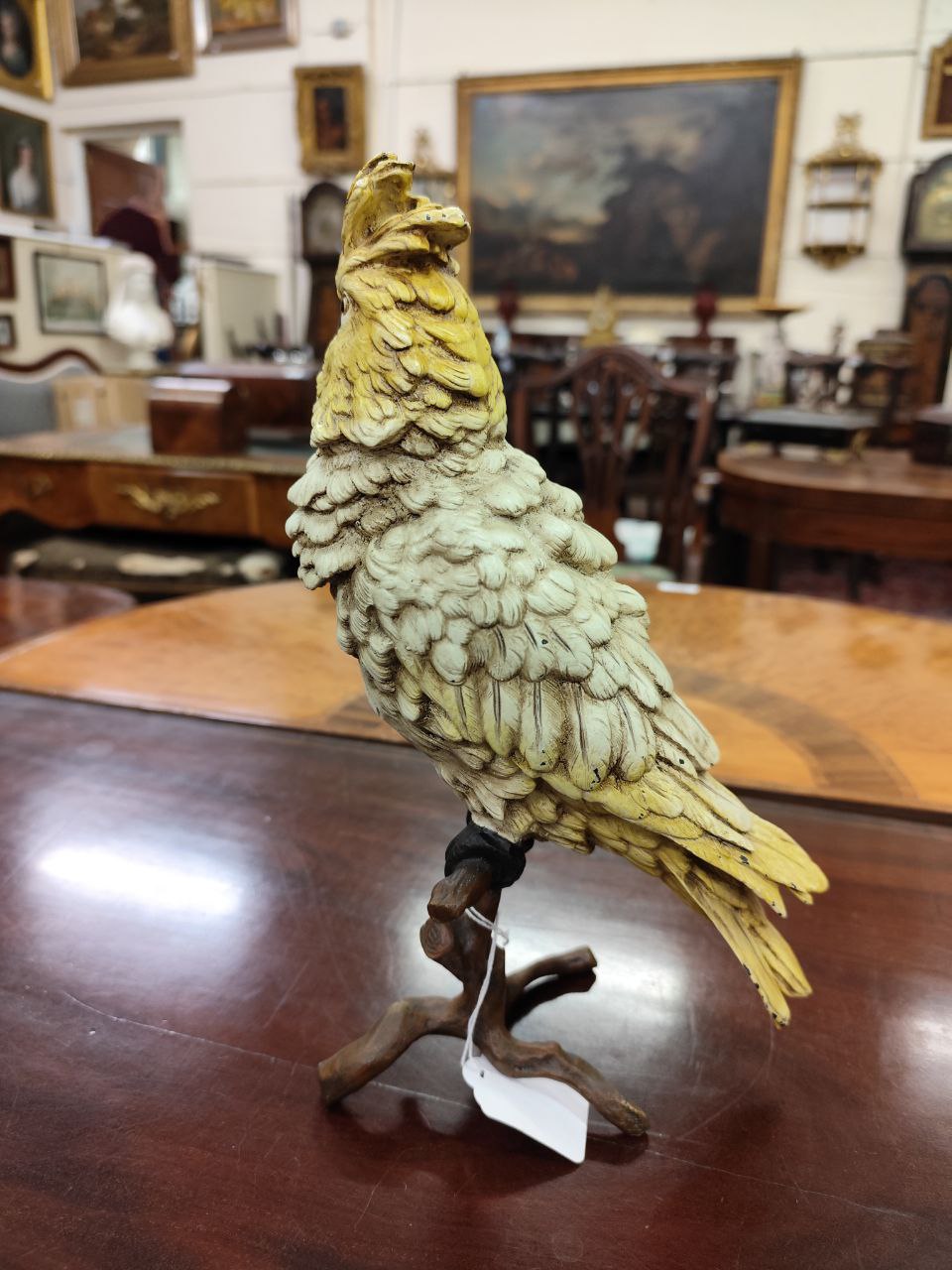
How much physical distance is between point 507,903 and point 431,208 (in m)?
0.65

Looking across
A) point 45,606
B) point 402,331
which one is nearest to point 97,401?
point 45,606

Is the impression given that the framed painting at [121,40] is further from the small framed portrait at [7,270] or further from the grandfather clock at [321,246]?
the small framed portrait at [7,270]

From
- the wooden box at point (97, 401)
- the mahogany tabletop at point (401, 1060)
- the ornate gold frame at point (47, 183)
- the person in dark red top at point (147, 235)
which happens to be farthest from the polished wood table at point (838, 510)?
the ornate gold frame at point (47, 183)

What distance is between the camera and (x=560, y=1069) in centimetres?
65

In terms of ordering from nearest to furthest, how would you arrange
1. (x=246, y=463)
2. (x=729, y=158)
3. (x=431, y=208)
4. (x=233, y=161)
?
(x=431, y=208), (x=246, y=463), (x=729, y=158), (x=233, y=161)

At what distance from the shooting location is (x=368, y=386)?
22.0 inches

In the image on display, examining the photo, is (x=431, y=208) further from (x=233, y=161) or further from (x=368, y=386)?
(x=233, y=161)

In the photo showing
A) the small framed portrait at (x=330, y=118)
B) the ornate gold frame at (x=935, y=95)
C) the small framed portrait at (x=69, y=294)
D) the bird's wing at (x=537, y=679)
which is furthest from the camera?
the small framed portrait at (x=330, y=118)

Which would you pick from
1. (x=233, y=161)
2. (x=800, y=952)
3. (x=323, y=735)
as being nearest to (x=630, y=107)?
(x=233, y=161)

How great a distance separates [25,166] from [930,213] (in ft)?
19.5

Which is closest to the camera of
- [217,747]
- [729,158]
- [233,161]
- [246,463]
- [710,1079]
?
[710,1079]

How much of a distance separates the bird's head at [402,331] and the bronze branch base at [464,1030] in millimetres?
313

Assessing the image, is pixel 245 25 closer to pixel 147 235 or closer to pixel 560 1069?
pixel 147 235

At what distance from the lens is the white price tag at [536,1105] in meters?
0.61
